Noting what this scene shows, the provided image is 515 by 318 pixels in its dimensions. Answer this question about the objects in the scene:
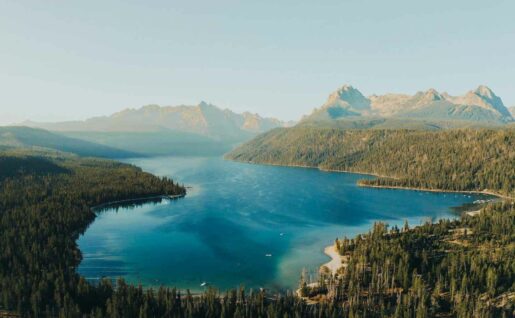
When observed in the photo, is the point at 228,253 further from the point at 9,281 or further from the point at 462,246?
the point at 462,246

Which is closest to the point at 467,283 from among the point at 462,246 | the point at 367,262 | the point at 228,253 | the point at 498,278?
the point at 498,278

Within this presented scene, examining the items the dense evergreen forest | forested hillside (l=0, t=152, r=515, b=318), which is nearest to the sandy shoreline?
the dense evergreen forest

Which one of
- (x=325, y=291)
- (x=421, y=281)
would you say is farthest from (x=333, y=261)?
(x=421, y=281)

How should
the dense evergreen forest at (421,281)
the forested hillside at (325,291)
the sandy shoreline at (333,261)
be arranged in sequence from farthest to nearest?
the sandy shoreline at (333,261)
the dense evergreen forest at (421,281)
the forested hillside at (325,291)

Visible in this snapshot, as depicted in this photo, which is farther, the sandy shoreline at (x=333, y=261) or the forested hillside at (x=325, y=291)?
the sandy shoreline at (x=333, y=261)

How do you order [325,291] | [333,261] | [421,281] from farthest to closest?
1. [333,261]
2. [421,281]
3. [325,291]

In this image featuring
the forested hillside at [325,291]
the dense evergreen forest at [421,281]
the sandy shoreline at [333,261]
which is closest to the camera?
the forested hillside at [325,291]

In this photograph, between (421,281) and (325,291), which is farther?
(421,281)

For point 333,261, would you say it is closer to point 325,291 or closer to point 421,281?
point 325,291

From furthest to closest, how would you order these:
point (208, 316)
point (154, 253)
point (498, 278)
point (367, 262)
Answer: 1. point (154, 253)
2. point (367, 262)
3. point (498, 278)
4. point (208, 316)

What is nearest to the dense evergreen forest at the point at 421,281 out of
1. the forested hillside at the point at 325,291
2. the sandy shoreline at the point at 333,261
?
the forested hillside at the point at 325,291

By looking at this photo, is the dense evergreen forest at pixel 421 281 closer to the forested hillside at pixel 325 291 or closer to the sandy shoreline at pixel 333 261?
the forested hillside at pixel 325 291
